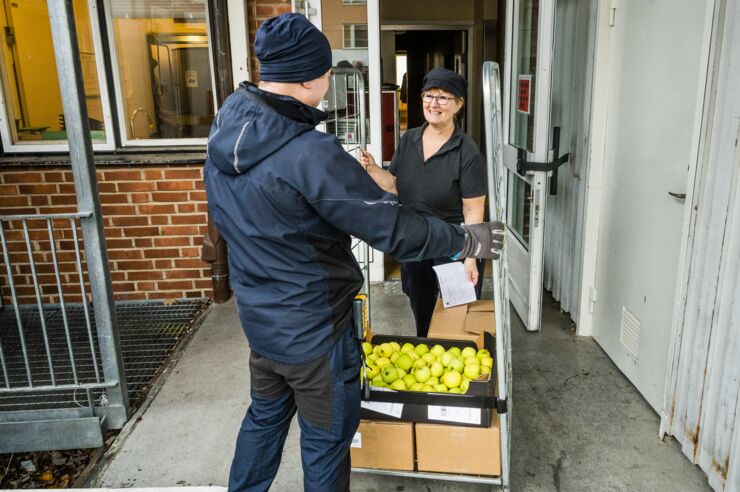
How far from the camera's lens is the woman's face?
2732 mm

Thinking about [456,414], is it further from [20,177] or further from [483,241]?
[20,177]

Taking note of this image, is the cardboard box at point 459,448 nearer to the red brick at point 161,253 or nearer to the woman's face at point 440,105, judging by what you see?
the woman's face at point 440,105

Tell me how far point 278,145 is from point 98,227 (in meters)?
1.46

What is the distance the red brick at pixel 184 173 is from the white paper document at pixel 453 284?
2.22 m

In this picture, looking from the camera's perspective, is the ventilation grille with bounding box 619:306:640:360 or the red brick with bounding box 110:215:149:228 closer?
the ventilation grille with bounding box 619:306:640:360

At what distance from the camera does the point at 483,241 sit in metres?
1.95

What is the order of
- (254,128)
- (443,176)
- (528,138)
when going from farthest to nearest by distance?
(528,138) < (443,176) < (254,128)

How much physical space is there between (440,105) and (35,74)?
3.36 m

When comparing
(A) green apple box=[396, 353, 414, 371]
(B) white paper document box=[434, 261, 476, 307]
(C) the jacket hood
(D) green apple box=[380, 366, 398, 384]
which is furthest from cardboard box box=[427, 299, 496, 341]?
(C) the jacket hood

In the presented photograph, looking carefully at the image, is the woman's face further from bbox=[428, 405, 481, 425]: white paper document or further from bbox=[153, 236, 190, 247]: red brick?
bbox=[153, 236, 190, 247]: red brick

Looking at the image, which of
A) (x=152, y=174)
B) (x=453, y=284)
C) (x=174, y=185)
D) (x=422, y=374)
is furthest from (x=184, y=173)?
(x=422, y=374)

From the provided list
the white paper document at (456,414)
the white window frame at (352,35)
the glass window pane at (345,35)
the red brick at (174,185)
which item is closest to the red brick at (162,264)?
the red brick at (174,185)

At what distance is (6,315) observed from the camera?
4461mm

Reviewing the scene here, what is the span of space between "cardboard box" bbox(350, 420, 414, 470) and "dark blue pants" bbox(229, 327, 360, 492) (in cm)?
22
